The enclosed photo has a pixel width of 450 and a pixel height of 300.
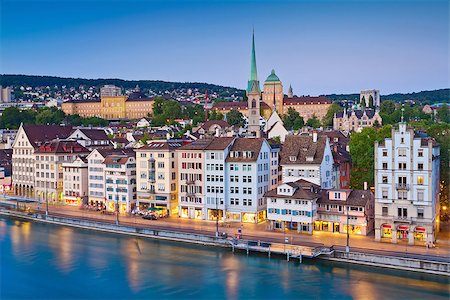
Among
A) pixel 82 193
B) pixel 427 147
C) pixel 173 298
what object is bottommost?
pixel 173 298

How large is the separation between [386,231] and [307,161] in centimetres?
1230

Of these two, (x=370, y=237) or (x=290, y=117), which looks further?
(x=290, y=117)

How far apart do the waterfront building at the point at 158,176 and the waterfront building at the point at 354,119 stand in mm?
84984

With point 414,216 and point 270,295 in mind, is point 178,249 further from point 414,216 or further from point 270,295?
point 414,216

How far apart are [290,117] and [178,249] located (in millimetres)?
103173

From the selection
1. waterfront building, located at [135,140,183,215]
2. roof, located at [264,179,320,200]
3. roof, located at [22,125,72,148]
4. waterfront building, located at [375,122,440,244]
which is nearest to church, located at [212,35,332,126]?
roof, located at [22,125,72,148]

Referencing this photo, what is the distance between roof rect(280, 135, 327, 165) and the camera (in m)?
59.0

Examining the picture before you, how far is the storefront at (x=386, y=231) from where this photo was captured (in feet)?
162

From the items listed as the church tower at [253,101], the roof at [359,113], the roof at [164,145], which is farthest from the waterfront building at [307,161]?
the roof at [359,113]

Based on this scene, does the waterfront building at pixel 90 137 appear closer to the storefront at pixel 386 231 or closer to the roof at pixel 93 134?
the roof at pixel 93 134

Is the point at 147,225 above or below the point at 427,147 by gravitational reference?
below

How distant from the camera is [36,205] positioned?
253 feet

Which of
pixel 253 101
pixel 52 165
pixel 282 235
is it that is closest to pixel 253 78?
pixel 253 101

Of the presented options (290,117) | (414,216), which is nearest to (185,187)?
(414,216)
